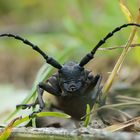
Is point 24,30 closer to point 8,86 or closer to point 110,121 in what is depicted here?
point 8,86

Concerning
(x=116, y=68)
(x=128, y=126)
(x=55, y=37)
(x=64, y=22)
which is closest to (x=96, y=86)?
(x=116, y=68)

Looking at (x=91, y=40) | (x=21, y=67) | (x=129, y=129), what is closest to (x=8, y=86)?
(x=91, y=40)

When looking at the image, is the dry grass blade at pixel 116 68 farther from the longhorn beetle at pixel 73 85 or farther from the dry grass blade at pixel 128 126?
the dry grass blade at pixel 128 126

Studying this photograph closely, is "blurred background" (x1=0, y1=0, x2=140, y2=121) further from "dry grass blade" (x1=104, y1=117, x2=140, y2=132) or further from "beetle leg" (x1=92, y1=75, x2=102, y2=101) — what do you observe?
"dry grass blade" (x1=104, y1=117, x2=140, y2=132)

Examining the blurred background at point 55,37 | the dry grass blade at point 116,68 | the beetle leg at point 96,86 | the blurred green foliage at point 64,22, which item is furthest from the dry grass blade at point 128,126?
the blurred green foliage at point 64,22

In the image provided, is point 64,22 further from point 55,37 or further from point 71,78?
point 71,78

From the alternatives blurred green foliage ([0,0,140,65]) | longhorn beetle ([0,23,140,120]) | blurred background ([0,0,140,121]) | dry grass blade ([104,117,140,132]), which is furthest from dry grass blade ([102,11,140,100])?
blurred green foliage ([0,0,140,65])
